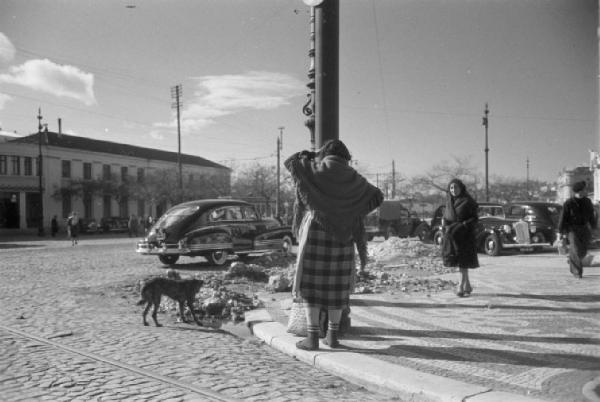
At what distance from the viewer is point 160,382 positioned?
4.26 metres

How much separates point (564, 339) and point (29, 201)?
54069 millimetres

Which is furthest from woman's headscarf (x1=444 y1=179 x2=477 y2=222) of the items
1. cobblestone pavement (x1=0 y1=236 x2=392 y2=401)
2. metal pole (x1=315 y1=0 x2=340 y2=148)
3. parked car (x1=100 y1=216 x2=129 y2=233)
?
parked car (x1=100 y1=216 x2=129 y2=233)

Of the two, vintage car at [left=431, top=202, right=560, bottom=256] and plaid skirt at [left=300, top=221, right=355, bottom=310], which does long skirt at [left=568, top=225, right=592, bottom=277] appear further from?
vintage car at [left=431, top=202, right=560, bottom=256]

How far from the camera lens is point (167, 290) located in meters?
6.62

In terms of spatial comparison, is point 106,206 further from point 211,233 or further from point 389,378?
point 389,378

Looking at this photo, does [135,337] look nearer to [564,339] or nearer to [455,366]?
[455,366]

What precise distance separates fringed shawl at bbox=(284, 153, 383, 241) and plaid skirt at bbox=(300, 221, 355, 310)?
0.11 metres

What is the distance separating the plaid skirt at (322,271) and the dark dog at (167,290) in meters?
2.27

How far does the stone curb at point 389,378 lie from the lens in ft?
12.1

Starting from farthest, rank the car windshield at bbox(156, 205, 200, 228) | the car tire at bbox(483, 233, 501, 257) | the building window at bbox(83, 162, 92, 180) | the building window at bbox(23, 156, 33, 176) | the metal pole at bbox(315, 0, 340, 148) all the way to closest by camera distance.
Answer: the building window at bbox(83, 162, 92, 180)
the building window at bbox(23, 156, 33, 176)
the car tire at bbox(483, 233, 501, 257)
the car windshield at bbox(156, 205, 200, 228)
the metal pole at bbox(315, 0, 340, 148)

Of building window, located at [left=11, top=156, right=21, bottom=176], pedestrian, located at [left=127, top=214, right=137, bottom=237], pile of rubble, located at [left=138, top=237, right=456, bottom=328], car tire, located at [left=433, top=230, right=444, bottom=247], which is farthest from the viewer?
building window, located at [left=11, top=156, right=21, bottom=176]

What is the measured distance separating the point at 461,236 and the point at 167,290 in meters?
4.23

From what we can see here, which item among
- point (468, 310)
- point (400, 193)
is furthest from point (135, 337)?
point (400, 193)

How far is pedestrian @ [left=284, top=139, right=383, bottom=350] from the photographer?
4.87 meters
